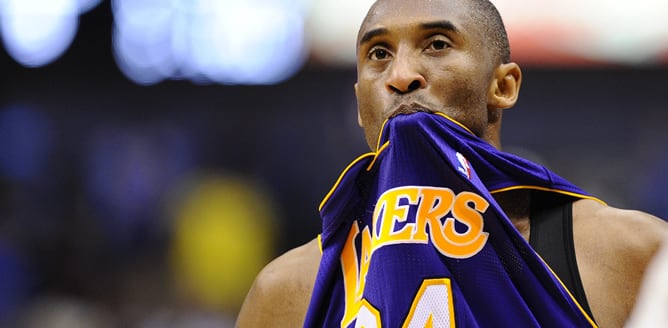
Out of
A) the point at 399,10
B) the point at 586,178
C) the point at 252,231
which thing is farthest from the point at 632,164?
the point at 399,10

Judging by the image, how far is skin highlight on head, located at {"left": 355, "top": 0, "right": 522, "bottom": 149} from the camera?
7.59ft

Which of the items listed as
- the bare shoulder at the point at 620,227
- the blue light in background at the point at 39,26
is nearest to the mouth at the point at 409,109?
the bare shoulder at the point at 620,227

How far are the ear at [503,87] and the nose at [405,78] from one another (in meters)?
0.26

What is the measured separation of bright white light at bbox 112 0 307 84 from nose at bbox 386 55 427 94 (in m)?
4.79

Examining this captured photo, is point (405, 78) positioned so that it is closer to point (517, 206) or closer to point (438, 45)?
point (438, 45)

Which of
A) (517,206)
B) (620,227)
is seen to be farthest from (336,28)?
(620,227)

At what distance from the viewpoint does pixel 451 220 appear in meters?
2.08

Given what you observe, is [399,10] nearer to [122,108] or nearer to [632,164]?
[632,164]

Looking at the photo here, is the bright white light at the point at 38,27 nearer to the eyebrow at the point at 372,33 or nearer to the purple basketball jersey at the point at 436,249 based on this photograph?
the eyebrow at the point at 372,33

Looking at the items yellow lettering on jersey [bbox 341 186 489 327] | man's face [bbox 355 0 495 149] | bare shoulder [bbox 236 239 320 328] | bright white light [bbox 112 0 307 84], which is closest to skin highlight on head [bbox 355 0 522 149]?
man's face [bbox 355 0 495 149]

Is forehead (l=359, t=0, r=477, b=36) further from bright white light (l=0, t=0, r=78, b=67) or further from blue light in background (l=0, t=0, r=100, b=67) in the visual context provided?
bright white light (l=0, t=0, r=78, b=67)

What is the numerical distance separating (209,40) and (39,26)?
4.64ft

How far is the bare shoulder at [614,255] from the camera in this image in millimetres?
2100

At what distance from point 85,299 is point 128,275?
0.38m
